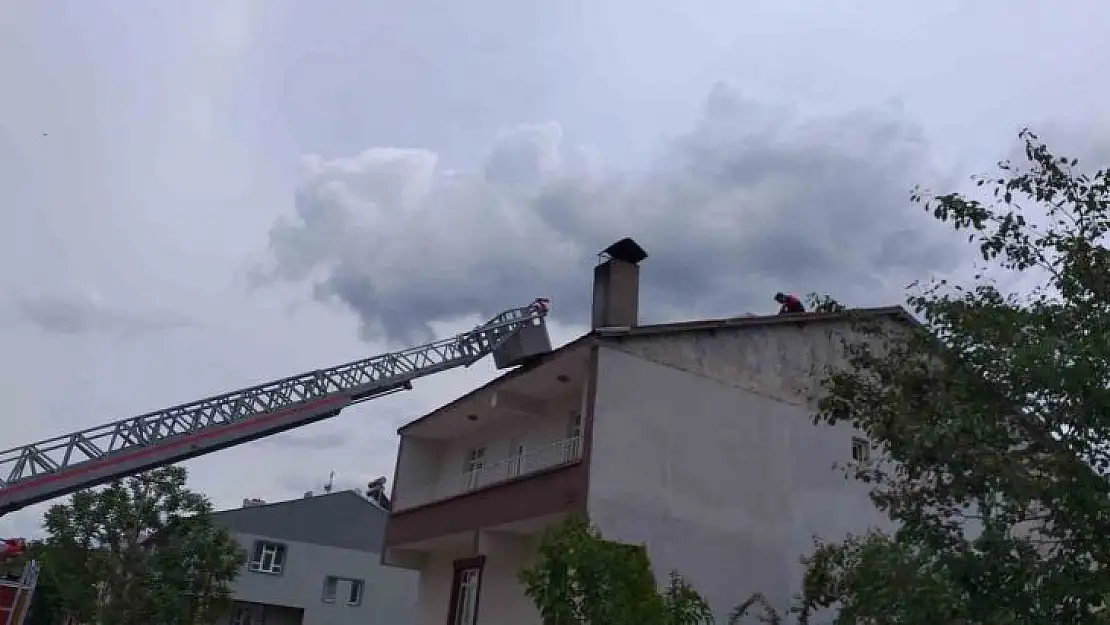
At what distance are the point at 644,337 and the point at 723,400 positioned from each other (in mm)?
2147

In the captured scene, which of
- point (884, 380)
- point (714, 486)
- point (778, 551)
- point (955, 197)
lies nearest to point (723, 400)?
point (714, 486)

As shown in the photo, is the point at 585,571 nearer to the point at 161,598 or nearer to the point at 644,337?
the point at 644,337

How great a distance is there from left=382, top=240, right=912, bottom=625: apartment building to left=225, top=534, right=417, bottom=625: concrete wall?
2040cm

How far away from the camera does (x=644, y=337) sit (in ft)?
62.3

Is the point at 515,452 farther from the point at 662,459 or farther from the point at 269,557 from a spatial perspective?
the point at 269,557

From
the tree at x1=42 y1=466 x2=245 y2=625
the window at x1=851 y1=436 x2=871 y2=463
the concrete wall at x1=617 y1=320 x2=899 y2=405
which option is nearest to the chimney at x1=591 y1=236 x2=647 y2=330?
the concrete wall at x1=617 y1=320 x2=899 y2=405

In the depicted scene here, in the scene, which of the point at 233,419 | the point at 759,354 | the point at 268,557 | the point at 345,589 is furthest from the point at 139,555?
the point at 345,589

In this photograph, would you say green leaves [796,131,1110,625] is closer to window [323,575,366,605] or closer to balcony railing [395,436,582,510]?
balcony railing [395,436,582,510]

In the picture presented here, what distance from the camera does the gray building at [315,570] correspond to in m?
41.8

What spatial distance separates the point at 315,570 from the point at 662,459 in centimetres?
2883

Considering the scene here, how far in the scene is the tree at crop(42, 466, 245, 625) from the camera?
23828 millimetres

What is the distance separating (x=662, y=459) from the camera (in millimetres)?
18438

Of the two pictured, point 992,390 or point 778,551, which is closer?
point 992,390

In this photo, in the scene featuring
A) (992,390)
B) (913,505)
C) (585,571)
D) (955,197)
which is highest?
(955,197)
